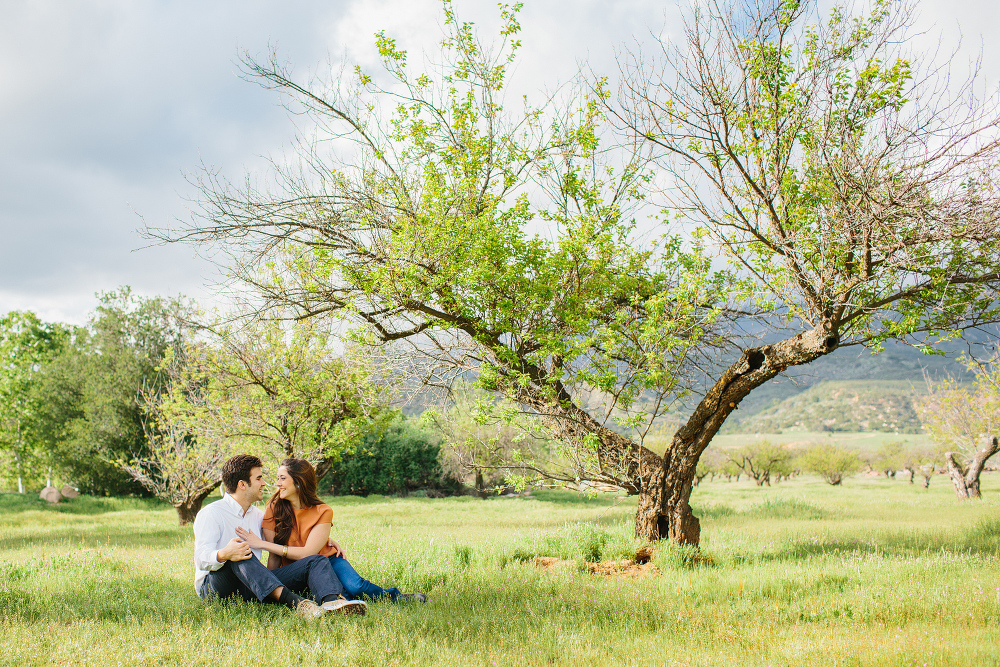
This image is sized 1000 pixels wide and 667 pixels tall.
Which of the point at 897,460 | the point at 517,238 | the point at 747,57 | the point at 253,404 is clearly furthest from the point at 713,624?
the point at 897,460

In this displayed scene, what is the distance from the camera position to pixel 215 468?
1792 cm

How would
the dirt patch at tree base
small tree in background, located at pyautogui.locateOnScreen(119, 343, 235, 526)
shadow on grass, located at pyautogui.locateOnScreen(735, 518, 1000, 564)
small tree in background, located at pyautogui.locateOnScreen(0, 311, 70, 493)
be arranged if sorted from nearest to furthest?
the dirt patch at tree base < shadow on grass, located at pyautogui.locateOnScreen(735, 518, 1000, 564) < small tree in background, located at pyautogui.locateOnScreen(119, 343, 235, 526) < small tree in background, located at pyautogui.locateOnScreen(0, 311, 70, 493)

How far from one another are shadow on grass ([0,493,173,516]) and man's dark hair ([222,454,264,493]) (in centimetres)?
2410

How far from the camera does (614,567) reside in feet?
25.0

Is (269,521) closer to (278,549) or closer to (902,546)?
(278,549)

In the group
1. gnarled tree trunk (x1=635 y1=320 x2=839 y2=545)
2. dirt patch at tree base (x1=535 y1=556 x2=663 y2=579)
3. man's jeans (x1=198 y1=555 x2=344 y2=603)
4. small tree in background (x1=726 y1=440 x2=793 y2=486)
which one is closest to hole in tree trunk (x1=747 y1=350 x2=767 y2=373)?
gnarled tree trunk (x1=635 y1=320 x2=839 y2=545)

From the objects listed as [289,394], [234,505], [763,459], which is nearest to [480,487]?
[289,394]

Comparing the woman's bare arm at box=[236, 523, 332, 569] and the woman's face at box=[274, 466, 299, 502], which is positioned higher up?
the woman's face at box=[274, 466, 299, 502]

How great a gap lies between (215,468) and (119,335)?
21.5 metres

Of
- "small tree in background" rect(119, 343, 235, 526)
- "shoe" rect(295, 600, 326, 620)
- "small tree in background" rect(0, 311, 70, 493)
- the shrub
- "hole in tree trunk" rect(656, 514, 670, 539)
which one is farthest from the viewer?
the shrub

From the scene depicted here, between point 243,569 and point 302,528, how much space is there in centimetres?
66

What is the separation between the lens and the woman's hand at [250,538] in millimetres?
5316

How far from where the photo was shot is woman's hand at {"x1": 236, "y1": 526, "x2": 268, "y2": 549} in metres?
5.32

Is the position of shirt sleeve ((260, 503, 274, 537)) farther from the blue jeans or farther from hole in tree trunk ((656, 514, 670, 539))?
hole in tree trunk ((656, 514, 670, 539))
